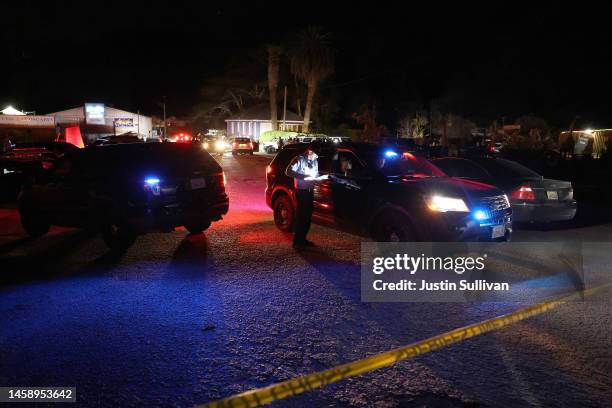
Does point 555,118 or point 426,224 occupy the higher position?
point 555,118

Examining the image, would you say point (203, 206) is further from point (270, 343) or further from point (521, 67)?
point (521, 67)

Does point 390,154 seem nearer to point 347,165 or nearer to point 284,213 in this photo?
point 347,165

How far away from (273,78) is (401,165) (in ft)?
164

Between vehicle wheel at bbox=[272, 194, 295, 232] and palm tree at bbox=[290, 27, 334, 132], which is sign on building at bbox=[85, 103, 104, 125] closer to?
palm tree at bbox=[290, 27, 334, 132]

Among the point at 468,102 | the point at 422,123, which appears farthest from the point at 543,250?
the point at 468,102

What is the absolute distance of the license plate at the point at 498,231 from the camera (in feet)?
24.7

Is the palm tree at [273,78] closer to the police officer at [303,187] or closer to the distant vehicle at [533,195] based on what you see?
the distant vehicle at [533,195]

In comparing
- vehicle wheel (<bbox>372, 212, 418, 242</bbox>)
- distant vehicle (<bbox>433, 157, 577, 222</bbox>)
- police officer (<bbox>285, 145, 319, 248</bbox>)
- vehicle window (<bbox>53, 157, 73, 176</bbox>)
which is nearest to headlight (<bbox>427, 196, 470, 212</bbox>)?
vehicle wheel (<bbox>372, 212, 418, 242</bbox>)

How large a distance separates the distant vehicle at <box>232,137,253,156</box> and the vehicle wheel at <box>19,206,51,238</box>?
98.4 feet

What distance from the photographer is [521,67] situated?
4009 cm

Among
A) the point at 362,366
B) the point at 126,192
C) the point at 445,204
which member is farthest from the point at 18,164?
the point at 362,366

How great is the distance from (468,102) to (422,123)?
9.06 metres

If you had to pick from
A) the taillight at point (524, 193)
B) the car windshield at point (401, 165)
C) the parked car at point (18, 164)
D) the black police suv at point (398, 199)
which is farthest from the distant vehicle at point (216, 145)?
the car windshield at point (401, 165)

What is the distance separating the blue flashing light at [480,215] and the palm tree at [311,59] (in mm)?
49694
